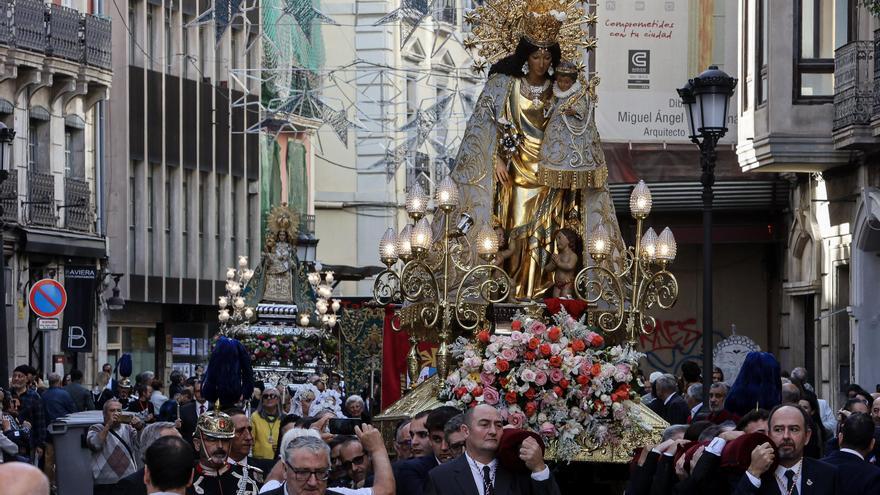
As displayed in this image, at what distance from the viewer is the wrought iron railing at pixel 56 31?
118 ft

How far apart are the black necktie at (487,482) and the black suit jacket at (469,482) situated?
1.2 inches

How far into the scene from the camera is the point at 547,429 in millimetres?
14539

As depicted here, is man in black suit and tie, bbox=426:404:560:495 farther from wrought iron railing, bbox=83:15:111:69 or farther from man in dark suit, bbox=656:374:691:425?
wrought iron railing, bbox=83:15:111:69

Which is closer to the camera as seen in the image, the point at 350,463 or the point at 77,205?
the point at 350,463

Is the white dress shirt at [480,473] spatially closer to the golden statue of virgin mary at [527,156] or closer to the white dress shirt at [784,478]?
the white dress shirt at [784,478]

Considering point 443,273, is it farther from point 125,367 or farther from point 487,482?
point 125,367

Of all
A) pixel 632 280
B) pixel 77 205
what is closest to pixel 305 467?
pixel 632 280

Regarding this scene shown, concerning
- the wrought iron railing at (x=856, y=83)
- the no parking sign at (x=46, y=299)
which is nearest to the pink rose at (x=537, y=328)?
the no parking sign at (x=46, y=299)

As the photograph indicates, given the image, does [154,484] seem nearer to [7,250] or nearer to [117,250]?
[7,250]

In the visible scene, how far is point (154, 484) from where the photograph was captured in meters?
9.02

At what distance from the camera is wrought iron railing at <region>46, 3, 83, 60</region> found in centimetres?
3756

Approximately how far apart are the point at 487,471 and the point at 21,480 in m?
4.80

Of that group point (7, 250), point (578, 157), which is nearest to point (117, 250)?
point (7, 250)

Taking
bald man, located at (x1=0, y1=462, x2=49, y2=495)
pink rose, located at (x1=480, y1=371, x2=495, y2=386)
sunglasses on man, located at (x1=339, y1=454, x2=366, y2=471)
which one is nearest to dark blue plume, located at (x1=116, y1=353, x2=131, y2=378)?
pink rose, located at (x1=480, y1=371, x2=495, y2=386)
